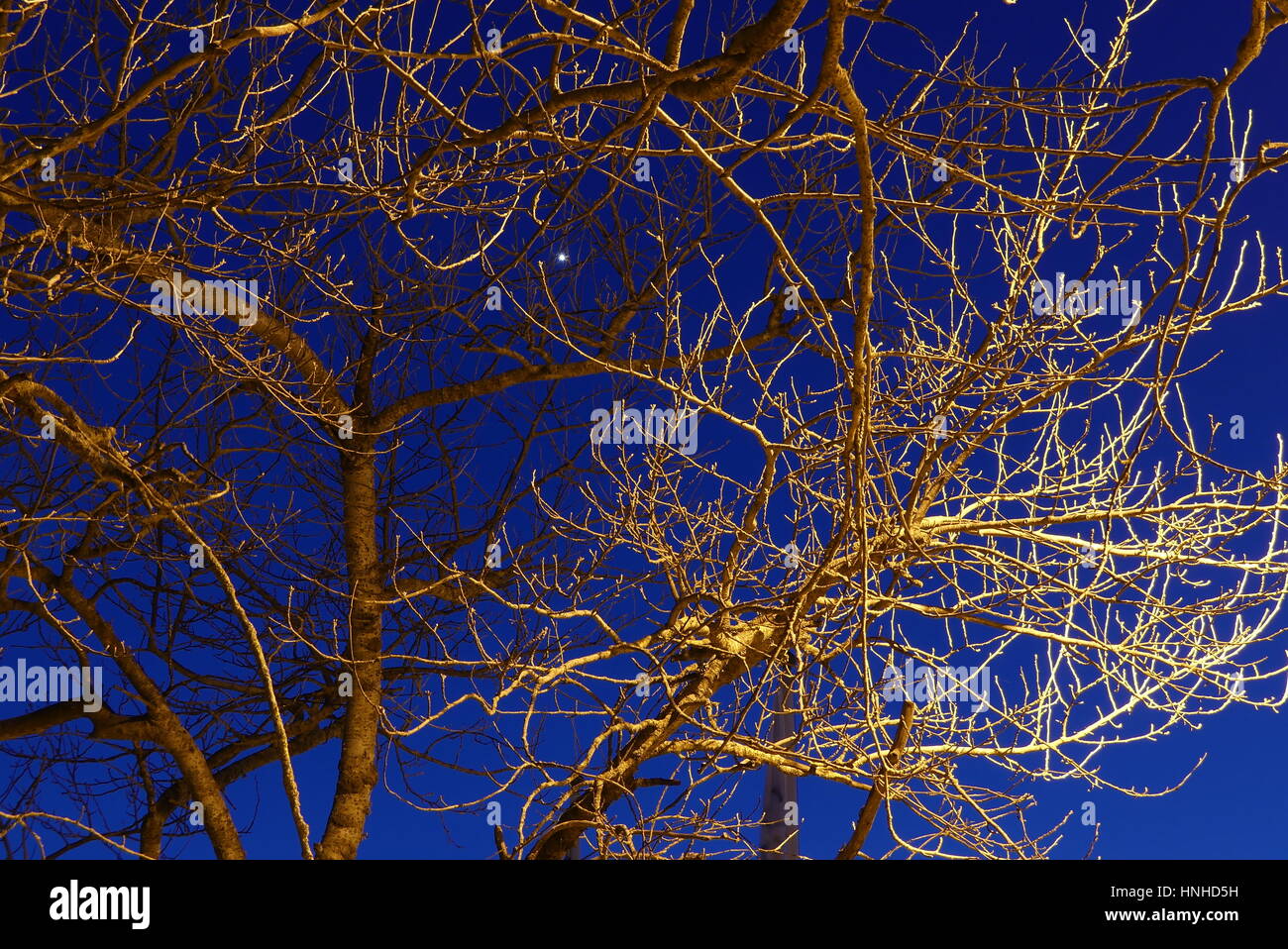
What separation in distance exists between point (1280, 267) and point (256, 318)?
498 centimetres

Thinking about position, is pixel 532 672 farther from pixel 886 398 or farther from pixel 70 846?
pixel 70 846

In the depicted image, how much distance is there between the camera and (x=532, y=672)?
4.68 meters

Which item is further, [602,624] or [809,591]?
[602,624]

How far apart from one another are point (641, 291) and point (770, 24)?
520 cm

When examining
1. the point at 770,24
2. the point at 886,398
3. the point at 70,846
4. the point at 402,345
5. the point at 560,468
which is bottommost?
the point at 70,846

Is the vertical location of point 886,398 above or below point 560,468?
below

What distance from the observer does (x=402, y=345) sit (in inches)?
310
